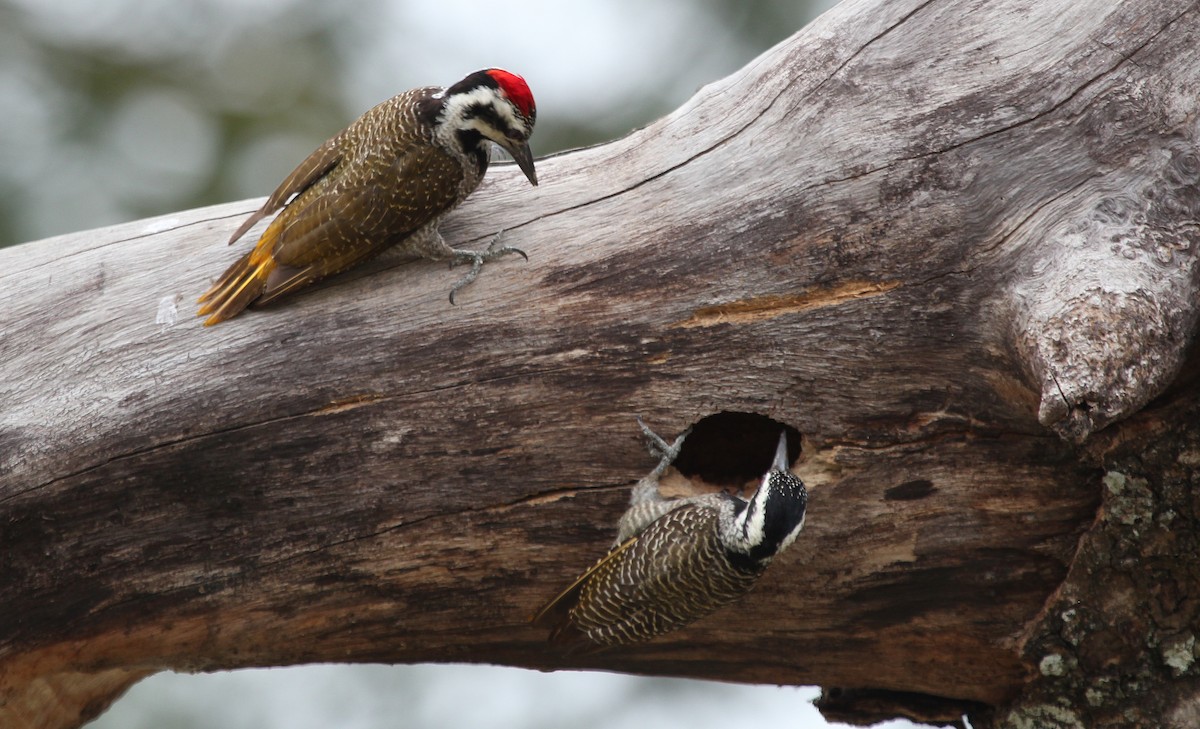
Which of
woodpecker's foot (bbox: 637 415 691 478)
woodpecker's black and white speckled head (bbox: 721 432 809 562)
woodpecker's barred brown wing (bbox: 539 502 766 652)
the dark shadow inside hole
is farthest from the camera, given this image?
the dark shadow inside hole

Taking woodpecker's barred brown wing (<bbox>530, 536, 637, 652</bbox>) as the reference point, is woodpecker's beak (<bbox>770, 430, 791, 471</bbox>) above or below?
above

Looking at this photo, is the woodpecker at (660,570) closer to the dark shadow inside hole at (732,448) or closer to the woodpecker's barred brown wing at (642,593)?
the woodpecker's barred brown wing at (642,593)

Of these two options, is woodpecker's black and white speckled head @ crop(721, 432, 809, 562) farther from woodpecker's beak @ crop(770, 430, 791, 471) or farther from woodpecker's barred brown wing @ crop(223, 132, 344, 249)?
woodpecker's barred brown wing @ crop(223, 132, 344, 249)

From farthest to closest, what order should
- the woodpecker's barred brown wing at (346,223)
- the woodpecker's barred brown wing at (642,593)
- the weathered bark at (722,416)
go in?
the woodpecker's barred brown wing at (346,223) < the woodpecker's barred brown wing at (642,593) < the weathered bark at (722,416)

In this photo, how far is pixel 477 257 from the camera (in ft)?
11.3

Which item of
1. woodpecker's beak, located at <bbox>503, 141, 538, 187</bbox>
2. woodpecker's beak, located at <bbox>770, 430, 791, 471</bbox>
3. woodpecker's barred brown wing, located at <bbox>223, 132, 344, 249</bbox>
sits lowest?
woodpecker's beak, located at <bbox>770, 430, 791, 471</bbox>

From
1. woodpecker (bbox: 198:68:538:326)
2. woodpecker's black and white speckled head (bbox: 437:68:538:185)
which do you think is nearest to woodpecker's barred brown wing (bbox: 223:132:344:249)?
woodpecker (bbox: 198:68:538:326)

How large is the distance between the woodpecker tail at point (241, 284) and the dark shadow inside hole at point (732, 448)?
1.50 metres

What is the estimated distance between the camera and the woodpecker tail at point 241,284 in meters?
3.46

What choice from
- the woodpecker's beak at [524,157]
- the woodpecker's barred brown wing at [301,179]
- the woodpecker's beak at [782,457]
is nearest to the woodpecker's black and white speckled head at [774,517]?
the woodpecker's beak at [782,457]

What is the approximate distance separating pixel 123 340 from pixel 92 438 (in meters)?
0.36

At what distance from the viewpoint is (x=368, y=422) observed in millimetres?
3326

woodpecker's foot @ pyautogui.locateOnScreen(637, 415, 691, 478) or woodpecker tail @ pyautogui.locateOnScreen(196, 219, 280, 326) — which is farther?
woodpecker tail @ pyautogui.locateOnScreen(196, 219, 280, 326)

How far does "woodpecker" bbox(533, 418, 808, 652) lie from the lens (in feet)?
10.5
